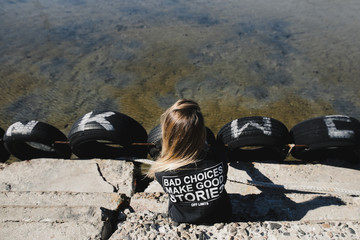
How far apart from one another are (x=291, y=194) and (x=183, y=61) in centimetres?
523

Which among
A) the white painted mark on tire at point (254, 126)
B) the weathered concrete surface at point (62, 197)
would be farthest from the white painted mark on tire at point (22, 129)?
the white painted mark on tire at point (254, 126)

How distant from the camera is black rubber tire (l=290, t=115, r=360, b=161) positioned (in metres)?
3.64

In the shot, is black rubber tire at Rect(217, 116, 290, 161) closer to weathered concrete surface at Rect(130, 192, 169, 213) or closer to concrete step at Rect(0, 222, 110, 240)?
weathered concrete surface at Rect(130, 192, 169, 213)

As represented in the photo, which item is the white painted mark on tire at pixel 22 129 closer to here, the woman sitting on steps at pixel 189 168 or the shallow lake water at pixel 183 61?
the shallow lake water at pixel 183 61

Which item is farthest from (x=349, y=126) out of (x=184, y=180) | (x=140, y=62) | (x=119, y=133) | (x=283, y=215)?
(x=140, y=62)

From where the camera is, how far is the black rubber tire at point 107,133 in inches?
153

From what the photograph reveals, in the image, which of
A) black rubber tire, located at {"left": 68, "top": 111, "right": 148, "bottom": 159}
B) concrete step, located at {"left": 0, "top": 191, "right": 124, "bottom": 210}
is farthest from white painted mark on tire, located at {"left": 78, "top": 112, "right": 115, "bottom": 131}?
concrete step, located at {"left": 0, "top": 191, "right": 124, "bottom": 210}

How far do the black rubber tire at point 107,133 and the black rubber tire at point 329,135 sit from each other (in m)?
2.43

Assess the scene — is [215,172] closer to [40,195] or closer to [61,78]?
[40,195]

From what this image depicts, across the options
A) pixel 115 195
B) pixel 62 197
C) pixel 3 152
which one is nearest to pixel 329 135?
pixel 115 195

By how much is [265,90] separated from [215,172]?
4757 mm

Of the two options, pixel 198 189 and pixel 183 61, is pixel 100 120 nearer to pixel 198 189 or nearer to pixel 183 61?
pixel 198 189

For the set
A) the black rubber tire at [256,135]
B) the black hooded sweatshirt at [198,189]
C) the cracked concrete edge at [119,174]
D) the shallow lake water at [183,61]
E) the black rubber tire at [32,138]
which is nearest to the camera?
the black hooded sweatshirt at [198,189]

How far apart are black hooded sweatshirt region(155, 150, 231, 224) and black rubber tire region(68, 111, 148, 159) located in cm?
161
